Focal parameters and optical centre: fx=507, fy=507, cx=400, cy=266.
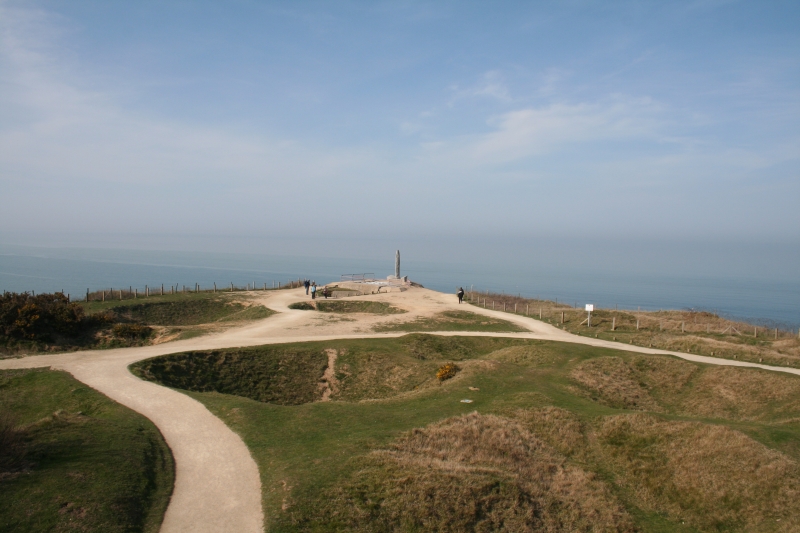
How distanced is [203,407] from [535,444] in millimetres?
12000

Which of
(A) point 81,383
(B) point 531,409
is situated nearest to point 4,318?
(A) point 81,383

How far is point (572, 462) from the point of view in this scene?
612 inches

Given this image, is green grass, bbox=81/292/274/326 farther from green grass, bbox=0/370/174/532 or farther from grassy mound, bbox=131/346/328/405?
green grass, bbox=0/370/174/532

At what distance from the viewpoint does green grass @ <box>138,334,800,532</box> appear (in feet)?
40.2

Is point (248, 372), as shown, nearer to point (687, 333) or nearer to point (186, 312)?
point (186, 312)

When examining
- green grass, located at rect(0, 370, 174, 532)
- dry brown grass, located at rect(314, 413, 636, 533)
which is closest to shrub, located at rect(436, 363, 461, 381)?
dry brown grass, located at rect(314, 413, 636, 533)

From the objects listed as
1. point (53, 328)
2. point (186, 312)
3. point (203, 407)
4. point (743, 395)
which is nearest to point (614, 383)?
point (743, 395)

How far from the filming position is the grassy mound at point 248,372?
24.7 meters

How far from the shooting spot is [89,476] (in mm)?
11805

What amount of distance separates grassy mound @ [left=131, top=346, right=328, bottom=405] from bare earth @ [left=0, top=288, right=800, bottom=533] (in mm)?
1320

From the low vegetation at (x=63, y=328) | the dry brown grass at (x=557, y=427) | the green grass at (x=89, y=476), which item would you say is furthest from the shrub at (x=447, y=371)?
the low vegetation at (x=63, y=328)

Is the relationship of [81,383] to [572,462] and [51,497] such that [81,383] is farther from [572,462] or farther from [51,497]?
[572,462]

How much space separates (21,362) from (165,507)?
1856 centimetres

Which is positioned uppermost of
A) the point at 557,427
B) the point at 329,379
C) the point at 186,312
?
the point at 186,312
